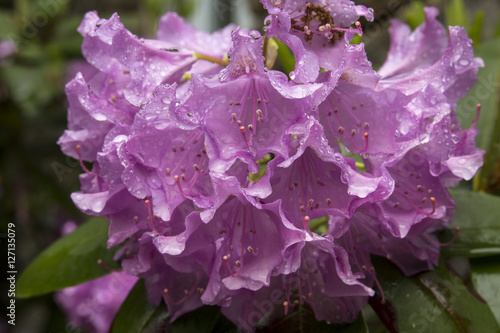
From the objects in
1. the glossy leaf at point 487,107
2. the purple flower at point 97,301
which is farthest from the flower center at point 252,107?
the purple flower at point 97,301

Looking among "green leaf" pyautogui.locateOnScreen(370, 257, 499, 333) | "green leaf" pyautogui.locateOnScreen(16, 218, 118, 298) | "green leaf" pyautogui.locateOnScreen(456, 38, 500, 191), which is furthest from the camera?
"green leaf" pyautogui.locateOnScreen(456, 38, 500, 191)

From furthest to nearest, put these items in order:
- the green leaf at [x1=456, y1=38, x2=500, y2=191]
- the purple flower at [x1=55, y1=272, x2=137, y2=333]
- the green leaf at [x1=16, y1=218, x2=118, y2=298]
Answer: the purple flower at [x1=55, y1=272, x2=137, y2=333] < the green leaf at [x1=456, y1=38, x2=500, y2=191] < the green leaf at [x1=16, y1=218, x2=118, y2=298]

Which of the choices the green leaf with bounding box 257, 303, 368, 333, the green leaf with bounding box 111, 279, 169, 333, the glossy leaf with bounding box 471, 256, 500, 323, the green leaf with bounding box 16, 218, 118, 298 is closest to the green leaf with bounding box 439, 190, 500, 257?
the glossy leaf with bounding box 471, 256, 500, 323

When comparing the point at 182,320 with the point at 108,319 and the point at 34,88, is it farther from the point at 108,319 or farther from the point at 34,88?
the point at 34,88

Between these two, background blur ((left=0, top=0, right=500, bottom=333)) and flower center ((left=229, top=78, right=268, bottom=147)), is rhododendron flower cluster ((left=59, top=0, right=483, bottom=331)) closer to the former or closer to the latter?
flower center ((left=229, top=78, right=268, bottom=147))

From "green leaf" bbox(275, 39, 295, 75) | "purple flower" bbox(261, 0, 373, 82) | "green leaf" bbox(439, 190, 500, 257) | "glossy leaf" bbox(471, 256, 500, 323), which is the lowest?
"glossy leaf" bbox(471, 256, 500, 323)

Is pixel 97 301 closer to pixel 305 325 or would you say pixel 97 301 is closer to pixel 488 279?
pixel 305 325

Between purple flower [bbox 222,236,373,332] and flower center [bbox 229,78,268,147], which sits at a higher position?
flower center [bbox 229,78,268,147]
